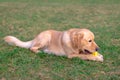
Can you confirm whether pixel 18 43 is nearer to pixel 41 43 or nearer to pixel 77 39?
pixel 41 43

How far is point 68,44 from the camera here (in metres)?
6.57

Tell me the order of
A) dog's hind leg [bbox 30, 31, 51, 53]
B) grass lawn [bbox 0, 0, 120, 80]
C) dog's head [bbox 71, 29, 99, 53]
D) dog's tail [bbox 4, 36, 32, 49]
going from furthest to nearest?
dog's tail [bbox 4, 36, 32, 49]
dog's hind leg [bbox 30, 31, 51, 53]
dog's head [bbox 71, 29, 99, 53]
grass lawn [bbox 0, 0, 120, 80]

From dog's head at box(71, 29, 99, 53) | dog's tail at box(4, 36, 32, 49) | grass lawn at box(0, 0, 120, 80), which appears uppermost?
dog's head at box(71, 29, 99, 53)

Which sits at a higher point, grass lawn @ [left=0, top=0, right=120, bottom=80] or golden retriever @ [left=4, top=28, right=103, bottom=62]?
golden retriever @ [left=4, top=28, right=103, bottom=62]

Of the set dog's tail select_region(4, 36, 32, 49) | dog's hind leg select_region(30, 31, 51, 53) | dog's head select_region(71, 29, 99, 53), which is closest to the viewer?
dog's head select_region(71, 29, 99, 53)

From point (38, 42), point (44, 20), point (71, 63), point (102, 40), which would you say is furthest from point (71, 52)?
point (44, 20)

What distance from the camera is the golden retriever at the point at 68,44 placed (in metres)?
6.32

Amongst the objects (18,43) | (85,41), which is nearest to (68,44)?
(85,41)

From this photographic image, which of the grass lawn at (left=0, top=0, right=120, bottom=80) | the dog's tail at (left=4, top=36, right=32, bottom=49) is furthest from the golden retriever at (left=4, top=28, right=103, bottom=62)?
the grass lawn at (left=0, top=0, right=120, bottom=80)

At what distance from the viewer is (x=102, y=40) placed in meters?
8.27

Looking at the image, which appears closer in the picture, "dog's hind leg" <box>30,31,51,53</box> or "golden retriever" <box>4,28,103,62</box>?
"golden retriever" <box>4,28,103,62</box>

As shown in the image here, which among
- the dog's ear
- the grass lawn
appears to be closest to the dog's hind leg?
the grass lawn

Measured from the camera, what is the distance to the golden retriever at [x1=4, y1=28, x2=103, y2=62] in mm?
6324

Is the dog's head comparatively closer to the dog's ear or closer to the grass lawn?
the dog's ear
